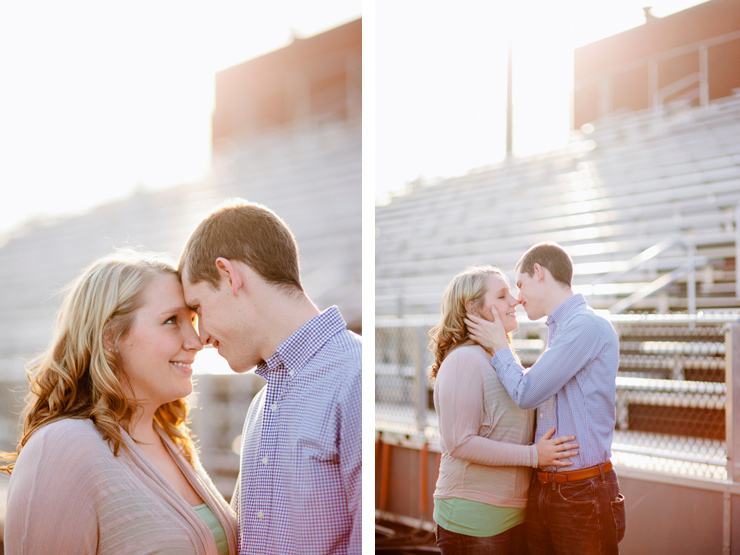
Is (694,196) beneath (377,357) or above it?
above

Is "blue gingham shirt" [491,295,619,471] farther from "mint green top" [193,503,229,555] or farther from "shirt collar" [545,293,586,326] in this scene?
"mint green top" [193,503,229,555]

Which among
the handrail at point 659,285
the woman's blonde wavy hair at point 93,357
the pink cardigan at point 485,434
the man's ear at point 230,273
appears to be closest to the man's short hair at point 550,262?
the pink cardigan at point 485,434

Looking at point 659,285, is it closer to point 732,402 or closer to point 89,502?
point 732,402

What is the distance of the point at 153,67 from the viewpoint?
2439 millimetres

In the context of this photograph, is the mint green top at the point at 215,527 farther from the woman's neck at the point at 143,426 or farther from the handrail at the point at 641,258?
the handrail at the point at 641,258

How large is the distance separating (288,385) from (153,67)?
169cm

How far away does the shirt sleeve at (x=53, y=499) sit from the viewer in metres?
1.13

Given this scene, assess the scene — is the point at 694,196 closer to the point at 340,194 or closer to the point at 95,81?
the point at 340,194

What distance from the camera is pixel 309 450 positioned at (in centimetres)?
127

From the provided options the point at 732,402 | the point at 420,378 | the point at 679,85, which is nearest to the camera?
the point at 732,402

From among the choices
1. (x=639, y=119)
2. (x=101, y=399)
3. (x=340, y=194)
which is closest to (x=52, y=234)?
(x=340, y=194)

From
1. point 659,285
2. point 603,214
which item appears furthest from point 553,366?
point 603,214

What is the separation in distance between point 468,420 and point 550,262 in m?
0.49

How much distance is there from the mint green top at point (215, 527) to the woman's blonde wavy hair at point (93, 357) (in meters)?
0.27
